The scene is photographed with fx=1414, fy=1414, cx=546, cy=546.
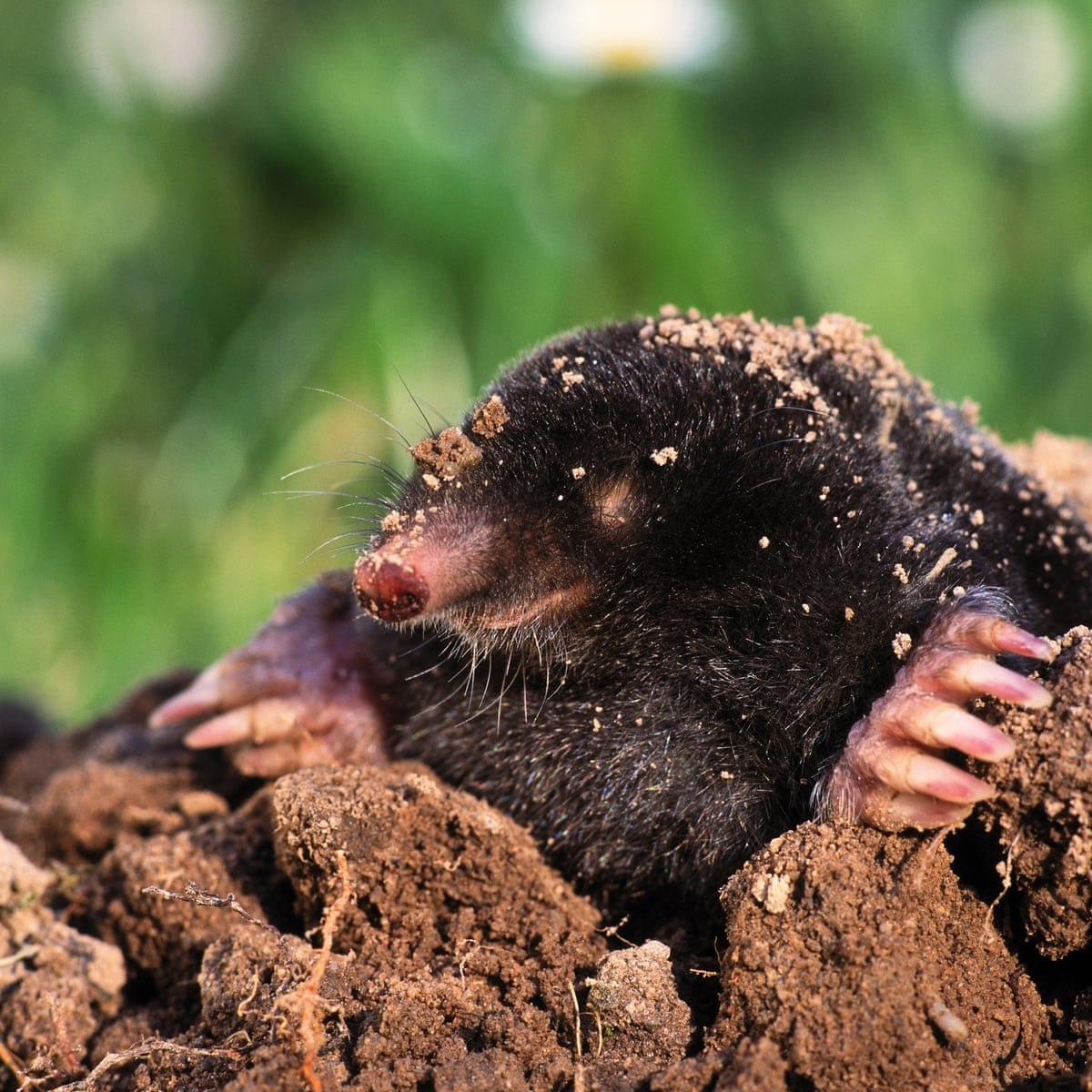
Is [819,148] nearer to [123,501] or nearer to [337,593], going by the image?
[123,501]

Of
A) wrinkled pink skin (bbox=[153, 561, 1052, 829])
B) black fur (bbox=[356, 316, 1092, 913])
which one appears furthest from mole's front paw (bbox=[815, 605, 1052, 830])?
black fur (bbox=[356, 316, 1092, 913])

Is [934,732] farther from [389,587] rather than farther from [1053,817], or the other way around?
[389,587]

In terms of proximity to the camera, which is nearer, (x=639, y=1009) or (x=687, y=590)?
(x=639, y=1009)

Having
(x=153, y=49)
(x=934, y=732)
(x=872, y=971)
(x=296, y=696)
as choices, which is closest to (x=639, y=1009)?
(x=872, y=971)

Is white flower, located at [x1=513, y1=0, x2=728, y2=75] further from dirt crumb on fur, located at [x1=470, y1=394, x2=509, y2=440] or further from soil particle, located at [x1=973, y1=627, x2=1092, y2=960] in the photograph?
soil particle, located at [x1=973, y1=627, x2=1092, y2=960]

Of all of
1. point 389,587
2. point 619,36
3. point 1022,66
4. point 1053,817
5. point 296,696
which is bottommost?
point 296,696

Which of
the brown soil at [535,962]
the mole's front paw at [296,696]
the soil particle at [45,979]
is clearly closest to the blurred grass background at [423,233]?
the mole's front paw at [296,696]

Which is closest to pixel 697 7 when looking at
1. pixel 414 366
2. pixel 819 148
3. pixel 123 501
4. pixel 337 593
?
pixel 819 148
